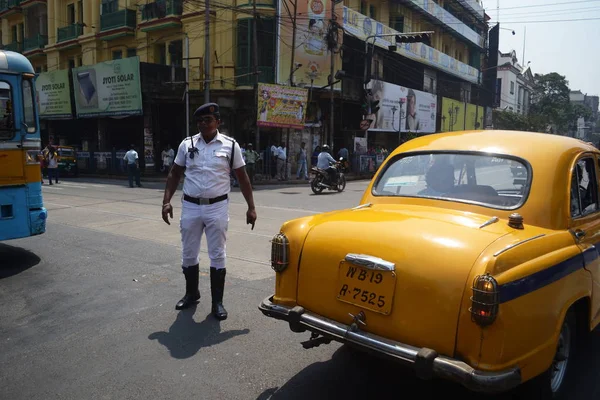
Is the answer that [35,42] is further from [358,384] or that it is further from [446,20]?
[358,384]

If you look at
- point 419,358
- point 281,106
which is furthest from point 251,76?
point 419,358

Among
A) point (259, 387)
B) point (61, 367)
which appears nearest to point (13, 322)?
point (61, 367)

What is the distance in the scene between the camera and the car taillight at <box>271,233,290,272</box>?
3336mm

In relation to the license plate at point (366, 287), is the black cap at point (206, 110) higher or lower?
higher

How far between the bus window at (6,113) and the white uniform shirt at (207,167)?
125 inches

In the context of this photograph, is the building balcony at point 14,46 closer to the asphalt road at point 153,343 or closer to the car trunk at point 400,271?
the asphalt road at point 153,343

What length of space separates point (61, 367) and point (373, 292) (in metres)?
2.39

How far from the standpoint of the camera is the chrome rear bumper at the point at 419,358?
237 centimetres

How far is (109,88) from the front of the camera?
2502 cm

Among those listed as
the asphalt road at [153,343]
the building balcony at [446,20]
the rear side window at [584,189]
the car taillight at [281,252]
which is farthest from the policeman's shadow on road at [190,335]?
the building balcony at [446,20]

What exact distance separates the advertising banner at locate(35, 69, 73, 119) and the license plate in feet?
96.1

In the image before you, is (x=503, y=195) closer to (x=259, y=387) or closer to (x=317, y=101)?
(x=259, y=387)

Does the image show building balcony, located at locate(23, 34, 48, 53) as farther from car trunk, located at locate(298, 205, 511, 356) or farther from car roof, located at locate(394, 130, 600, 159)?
car trunk, located at locate(298, 205, 511, 356)

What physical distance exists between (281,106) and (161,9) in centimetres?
929
